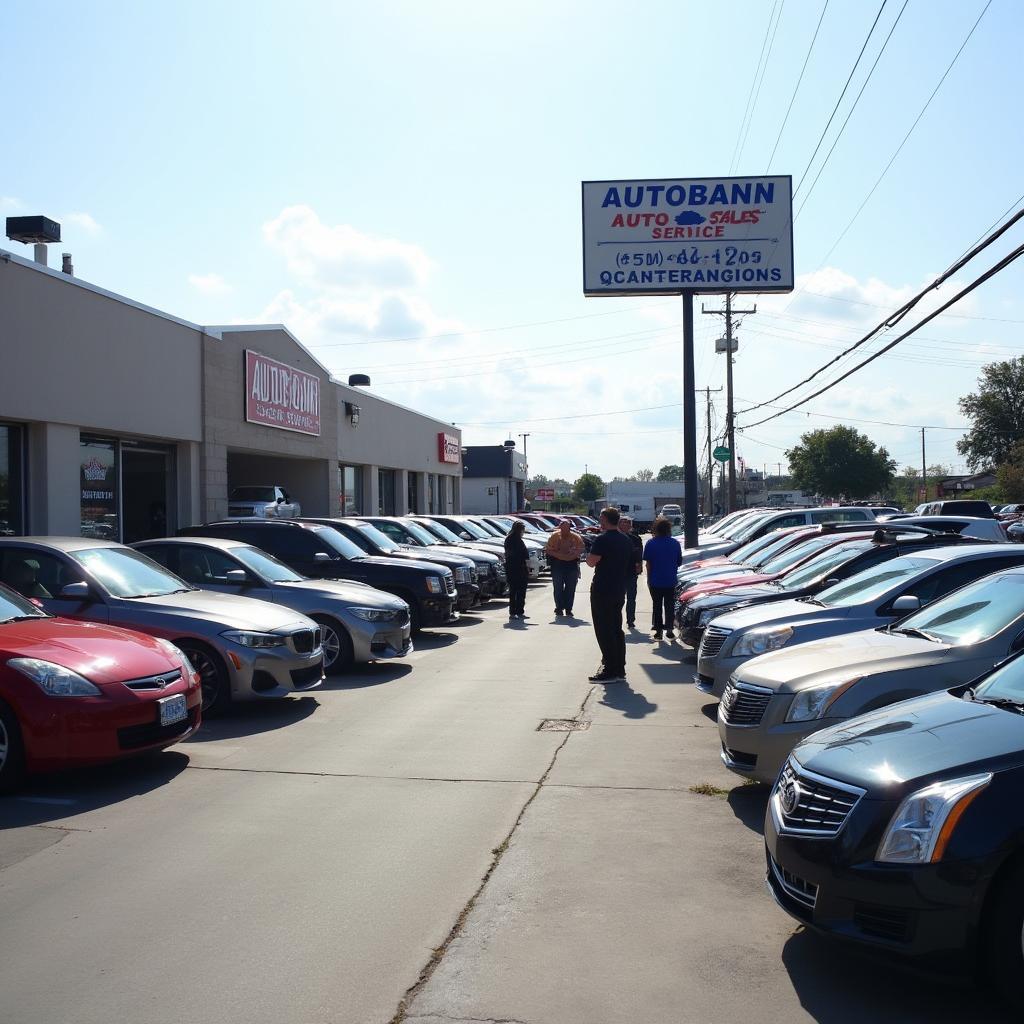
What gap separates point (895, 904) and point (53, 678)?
5.42 m

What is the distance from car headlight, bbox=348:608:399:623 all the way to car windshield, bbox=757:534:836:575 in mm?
5043

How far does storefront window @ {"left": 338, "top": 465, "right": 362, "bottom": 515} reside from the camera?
33.1 meters

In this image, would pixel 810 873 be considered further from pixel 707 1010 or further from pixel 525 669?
pixel 525 669

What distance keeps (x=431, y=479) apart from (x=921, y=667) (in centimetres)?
4090

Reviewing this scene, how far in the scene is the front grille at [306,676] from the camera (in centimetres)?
991

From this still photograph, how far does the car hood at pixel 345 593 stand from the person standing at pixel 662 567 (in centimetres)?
453

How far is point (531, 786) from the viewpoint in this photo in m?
7.38

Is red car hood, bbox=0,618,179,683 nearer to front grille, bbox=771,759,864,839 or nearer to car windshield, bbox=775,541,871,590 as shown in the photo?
front grille, bbox=771,759,864,839

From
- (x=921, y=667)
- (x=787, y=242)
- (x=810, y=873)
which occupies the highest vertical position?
(x=787, y=242)

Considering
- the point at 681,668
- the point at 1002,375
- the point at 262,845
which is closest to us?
the point at 262,845

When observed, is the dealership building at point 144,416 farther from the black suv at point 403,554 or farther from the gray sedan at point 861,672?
the gray sedan at point 861,672

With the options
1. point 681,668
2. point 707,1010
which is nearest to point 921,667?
point 707,1010

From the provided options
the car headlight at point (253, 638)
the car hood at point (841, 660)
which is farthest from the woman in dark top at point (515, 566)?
the car hood at point (841, 660)

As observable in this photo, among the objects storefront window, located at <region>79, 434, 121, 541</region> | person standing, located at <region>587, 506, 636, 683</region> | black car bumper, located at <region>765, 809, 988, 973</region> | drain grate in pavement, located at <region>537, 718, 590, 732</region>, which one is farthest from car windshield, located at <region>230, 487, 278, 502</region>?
black car bumper, located at <region>765, 809, 988, 973</region>
